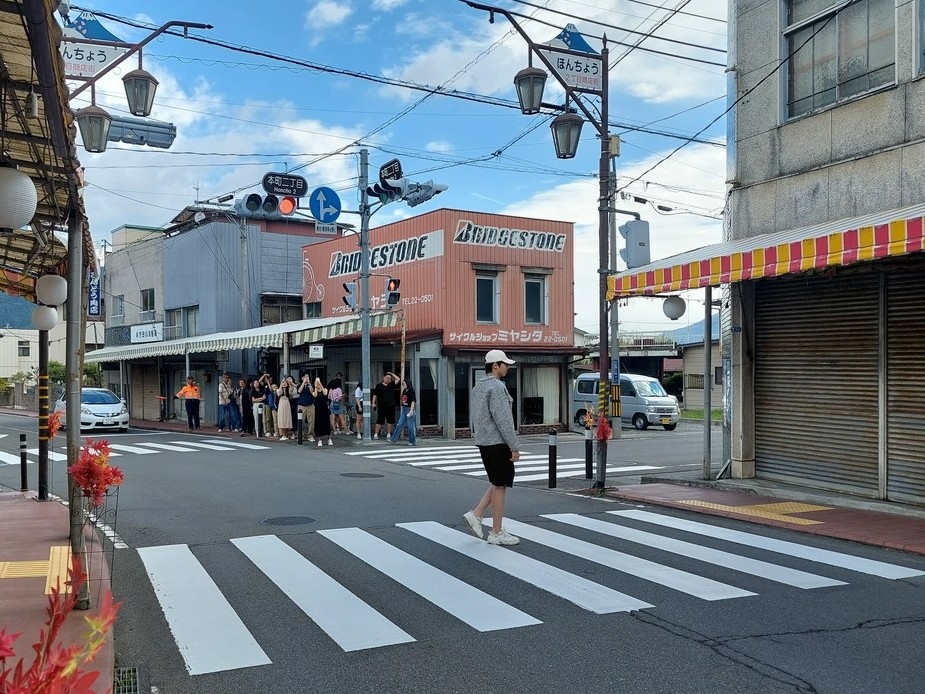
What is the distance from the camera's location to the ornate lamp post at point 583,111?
12.8 m

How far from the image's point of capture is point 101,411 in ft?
89.6

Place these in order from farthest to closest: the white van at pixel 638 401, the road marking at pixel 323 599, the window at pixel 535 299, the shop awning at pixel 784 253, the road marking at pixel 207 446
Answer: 1. the white van at pixel 638 401
2. the window at pixel 535 299
3. the road marking at pixel 207 446
4. the shop awning at pixel 784 253
5. the road marking at pixel 323 599

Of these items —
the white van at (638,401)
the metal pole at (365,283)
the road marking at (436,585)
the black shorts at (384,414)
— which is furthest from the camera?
the white van at (638,401)

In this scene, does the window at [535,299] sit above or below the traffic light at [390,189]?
below

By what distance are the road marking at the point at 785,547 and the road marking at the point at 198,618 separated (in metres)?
5.30

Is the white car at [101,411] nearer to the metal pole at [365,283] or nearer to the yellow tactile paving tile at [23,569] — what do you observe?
the metal pole at [365,283]

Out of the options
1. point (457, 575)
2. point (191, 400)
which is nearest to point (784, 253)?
point (457, 575)

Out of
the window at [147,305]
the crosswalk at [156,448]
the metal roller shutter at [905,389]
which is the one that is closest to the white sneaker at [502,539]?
the metal roller shutter at [905,389]

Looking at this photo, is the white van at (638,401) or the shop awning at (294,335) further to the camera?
the white van at (638,401)

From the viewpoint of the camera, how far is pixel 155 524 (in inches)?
390

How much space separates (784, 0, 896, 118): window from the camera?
1109cm

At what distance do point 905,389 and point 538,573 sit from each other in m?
6.16

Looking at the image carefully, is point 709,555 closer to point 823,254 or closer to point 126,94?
point 823,254

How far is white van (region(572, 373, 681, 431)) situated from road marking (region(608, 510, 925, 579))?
1858 centimetres
